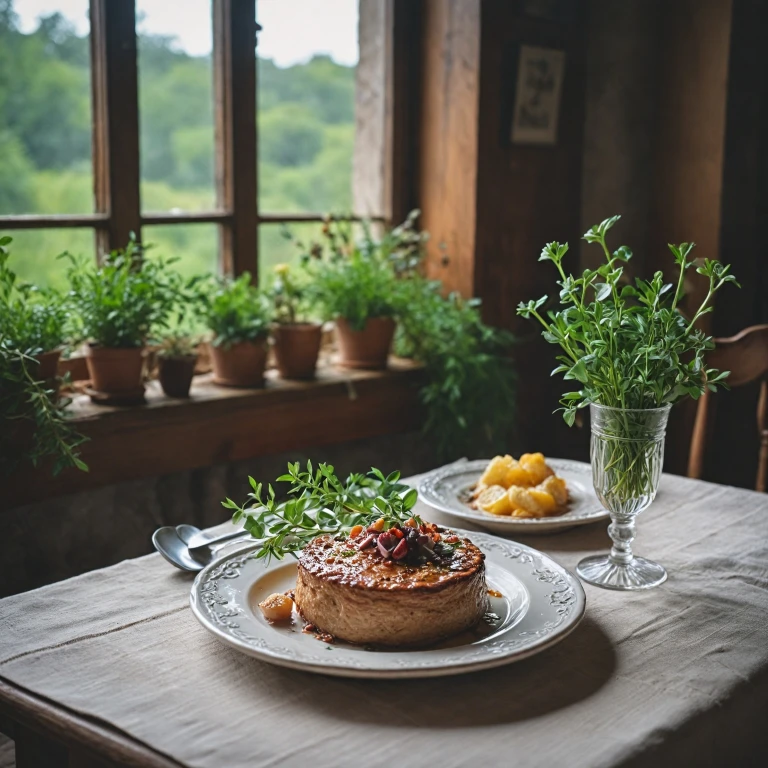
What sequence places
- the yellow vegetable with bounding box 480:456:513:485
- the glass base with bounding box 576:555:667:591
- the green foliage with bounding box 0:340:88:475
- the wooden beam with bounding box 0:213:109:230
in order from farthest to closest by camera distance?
1. the wooden beam with bounding box 0:213:109:230
2. the green foliage with bounding box 0:340:88:475
3. the yellow vegetable with bounding box 480:456:513:485
4. the glass base with bounding box 576:555:667:591

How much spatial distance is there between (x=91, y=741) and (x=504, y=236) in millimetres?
2278

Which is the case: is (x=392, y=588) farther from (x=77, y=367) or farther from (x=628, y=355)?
(x=77, y=367)

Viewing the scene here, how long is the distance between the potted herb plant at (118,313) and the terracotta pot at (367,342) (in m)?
0.61

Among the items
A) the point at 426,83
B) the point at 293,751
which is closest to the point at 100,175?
the point at 426,83

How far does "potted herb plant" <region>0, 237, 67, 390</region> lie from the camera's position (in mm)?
1808

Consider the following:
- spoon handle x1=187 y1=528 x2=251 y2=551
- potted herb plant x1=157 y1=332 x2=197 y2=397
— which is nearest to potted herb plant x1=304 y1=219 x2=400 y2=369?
potted herb plant x1=157 y1=332 x2=197 y2=397

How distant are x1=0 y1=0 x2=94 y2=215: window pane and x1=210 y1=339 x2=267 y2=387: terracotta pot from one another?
50 centimetres

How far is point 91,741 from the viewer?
0.89 metres

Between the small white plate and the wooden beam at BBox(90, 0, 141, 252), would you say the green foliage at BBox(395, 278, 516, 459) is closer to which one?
the wooden beam at BBox(90, 0, 141, 252)

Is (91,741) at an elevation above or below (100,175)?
below

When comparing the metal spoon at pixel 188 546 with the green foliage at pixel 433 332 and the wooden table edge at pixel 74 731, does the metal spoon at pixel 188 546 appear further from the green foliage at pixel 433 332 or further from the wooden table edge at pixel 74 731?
the green foliage at pixel 433 332

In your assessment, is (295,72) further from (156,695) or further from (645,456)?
(156,695)

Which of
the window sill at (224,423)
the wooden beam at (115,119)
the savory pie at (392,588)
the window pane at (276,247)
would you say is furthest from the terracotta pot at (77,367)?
the savory pie at (392,588)

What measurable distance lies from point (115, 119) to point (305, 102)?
0.65 m
